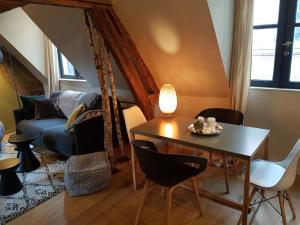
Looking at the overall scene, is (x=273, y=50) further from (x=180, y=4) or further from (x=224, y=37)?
(x=180, y=4)

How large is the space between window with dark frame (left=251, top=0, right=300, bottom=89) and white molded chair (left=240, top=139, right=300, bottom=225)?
1.10 metres

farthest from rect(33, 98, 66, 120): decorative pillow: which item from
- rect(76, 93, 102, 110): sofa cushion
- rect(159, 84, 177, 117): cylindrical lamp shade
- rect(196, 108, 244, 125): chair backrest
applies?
rect(196, 108, 244, 125): chair backrest

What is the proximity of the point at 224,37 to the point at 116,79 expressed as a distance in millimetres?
1805

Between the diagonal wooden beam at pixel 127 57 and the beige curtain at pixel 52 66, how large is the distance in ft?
7.09

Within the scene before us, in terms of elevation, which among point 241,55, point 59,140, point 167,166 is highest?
point 241,55

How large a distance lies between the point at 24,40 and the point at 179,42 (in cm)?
313

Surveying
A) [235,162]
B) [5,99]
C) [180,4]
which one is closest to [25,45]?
[5,99]

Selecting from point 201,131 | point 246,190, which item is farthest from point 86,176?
point 246,190

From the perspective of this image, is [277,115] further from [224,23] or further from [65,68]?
[65,68]

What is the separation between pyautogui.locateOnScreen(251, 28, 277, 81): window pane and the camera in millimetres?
2812

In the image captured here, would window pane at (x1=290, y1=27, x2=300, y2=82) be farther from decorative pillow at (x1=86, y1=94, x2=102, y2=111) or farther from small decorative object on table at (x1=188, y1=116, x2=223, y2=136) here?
decorative pillow at (x1=86, y1=94, x2=102, y2=111)

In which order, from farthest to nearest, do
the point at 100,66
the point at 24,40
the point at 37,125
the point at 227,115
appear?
the point at 24,40 → the point at 37,125 → the point at 100,66 → the point at 227,115

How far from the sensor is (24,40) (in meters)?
4.46

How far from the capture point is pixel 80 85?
4.76m
